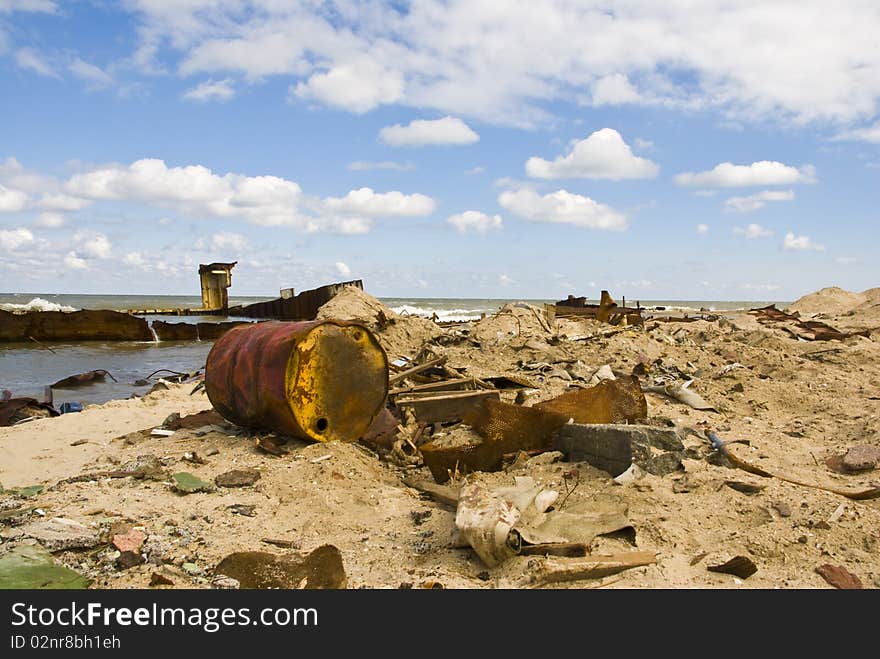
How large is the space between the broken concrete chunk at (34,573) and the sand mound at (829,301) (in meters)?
20.1

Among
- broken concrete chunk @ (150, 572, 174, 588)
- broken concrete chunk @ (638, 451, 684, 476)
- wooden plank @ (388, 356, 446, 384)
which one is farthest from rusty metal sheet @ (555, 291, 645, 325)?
broken concrete chunk @ (150, 572, 174, 588)

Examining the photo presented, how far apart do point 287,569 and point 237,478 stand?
53.4 inches

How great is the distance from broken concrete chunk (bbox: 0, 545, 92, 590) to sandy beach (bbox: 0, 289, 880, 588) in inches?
2.1

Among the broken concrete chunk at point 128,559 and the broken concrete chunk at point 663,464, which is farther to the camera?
the broken concrete chunk at point 663,464

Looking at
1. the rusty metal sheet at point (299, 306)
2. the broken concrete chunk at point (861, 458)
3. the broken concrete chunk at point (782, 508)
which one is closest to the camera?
→ the broken concrete chunk at point (782, 508)

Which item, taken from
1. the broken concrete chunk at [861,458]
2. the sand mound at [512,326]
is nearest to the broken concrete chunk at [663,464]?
the broken concrete chunk at [861,458]

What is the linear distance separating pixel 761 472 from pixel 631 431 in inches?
33.4

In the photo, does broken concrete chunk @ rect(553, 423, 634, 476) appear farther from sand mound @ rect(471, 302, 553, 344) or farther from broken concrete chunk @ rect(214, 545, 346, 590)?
sand mound @ rect(471, 302, 553, 344)

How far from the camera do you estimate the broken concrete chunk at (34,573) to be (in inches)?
101

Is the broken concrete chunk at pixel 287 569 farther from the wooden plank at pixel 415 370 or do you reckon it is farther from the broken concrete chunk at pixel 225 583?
the wooden plank at pixel 415 370

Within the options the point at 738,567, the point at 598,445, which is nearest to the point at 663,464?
the point at 598,445

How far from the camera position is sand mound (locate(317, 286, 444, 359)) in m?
10.1

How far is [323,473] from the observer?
→ 416 centimetres
